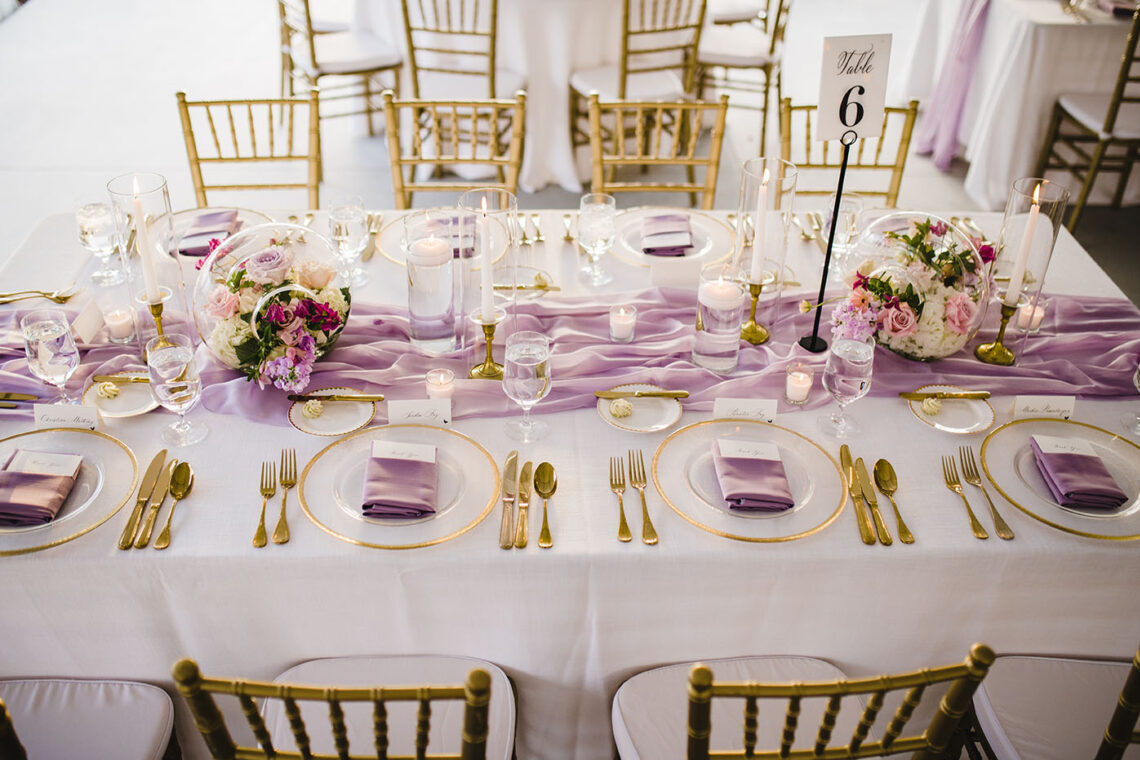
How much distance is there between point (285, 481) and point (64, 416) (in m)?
0.46

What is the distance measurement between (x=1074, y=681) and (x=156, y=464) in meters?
1.63

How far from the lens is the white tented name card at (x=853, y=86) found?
5.26 ft

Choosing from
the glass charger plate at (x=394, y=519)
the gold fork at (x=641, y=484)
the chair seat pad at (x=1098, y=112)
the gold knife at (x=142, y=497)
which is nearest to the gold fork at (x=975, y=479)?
the gold fork at (x=641, y=484)

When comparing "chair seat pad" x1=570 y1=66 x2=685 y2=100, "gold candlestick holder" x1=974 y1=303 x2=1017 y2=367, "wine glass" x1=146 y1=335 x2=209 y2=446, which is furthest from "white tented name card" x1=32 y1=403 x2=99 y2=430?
"chair seat pad" x1=570 y1=66 x2=685 y2=100

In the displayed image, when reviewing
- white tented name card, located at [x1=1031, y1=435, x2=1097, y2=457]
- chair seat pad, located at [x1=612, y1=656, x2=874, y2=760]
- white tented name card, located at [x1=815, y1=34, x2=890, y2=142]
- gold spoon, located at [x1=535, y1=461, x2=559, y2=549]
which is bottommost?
chair seat pad, located at [x1=612, y1=656, x2=874, y2=760]

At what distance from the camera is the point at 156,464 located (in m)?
1.53

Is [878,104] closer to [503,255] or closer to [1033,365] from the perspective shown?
[1033,365]

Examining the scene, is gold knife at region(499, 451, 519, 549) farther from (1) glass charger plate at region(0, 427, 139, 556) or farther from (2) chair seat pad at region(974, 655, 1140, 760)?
(2) chair seat pad at region(974, 655, 1140, 760)

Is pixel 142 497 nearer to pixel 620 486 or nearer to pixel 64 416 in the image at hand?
pixel 64 416

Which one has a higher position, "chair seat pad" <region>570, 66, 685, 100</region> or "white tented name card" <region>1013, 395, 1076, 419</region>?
"chair seat pad" <region>570, 66, 685, 100</region>

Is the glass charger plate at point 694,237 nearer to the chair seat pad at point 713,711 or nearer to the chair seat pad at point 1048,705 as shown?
the chair seat pad at point 713,711

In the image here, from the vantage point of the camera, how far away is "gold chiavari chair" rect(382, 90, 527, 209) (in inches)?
102

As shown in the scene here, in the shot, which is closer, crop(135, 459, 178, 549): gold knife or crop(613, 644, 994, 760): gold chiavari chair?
crop(613, 644, 994, 760): gold chiavari chair

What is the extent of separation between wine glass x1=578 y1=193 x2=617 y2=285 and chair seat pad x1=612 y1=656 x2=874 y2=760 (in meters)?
0.95
